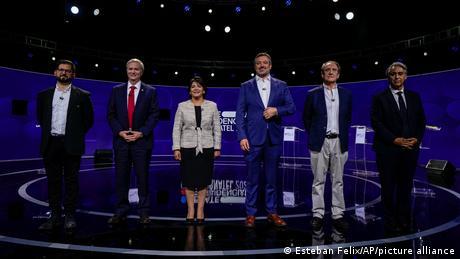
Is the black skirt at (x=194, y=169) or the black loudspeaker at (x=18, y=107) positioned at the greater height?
the black loudspeaker at (x=18, y=107)

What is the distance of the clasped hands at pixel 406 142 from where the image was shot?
3129mm

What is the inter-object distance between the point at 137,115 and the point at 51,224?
4.55 feet

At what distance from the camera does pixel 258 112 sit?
338 cm

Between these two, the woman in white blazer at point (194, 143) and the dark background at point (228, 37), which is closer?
the woman in white blazer at point (194, 143)

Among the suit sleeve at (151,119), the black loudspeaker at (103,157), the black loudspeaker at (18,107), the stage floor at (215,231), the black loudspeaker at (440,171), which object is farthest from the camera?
the black loudspeaker at (103,157)

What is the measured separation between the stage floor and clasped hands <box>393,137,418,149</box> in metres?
0.84

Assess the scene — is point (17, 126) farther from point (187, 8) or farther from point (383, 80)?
point (383, 80)

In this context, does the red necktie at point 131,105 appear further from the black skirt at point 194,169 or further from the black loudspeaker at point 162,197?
the black loudspeaker at point 162,197

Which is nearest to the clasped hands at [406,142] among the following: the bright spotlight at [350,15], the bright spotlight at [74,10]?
the bright spotlight at [350,15]

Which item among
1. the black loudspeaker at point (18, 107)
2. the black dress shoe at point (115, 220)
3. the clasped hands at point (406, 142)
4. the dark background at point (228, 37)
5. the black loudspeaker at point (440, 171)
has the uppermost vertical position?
the dark background at point (228, 37)

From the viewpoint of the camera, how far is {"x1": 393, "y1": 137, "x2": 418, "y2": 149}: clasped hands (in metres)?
3.13

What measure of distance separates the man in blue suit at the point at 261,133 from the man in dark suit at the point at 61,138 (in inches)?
66.4

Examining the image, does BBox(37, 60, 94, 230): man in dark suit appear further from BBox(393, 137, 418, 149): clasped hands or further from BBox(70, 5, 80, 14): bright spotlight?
BBox(70, 5, 80, 14): bright spotlight

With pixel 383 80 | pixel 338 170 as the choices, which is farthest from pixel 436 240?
pixel 383 80
